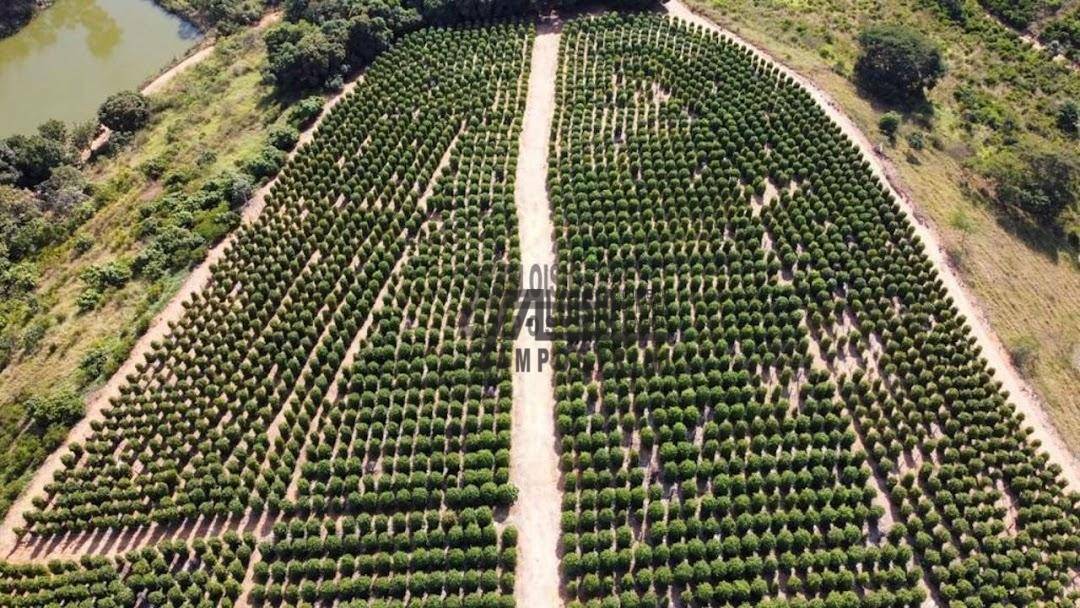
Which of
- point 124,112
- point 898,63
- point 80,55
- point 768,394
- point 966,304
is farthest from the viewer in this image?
point 80,55

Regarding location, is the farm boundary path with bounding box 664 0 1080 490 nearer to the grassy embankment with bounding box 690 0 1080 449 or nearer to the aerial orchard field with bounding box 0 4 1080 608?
the grassy embankment with bounding box 690 0 1080 449

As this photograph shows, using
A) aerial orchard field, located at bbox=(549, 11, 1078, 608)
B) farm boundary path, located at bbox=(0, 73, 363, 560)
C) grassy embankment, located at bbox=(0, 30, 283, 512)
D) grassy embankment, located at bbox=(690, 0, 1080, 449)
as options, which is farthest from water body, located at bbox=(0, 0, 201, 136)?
grassy embankment, located at bbox=(690, 0, 1080, 449)

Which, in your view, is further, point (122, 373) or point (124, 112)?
point (124, 112)

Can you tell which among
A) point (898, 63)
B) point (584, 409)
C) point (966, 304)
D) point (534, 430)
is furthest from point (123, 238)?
point (898, 63)

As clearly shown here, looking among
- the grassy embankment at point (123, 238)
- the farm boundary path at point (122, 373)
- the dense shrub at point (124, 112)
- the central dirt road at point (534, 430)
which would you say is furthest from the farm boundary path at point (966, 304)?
the dense shrub at point (124, 112)

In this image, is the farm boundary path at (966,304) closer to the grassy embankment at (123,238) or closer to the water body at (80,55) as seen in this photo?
the grassy embankment at (123,238)

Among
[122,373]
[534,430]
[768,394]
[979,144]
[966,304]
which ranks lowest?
[122,373]

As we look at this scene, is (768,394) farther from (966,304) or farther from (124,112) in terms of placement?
(124,112)
